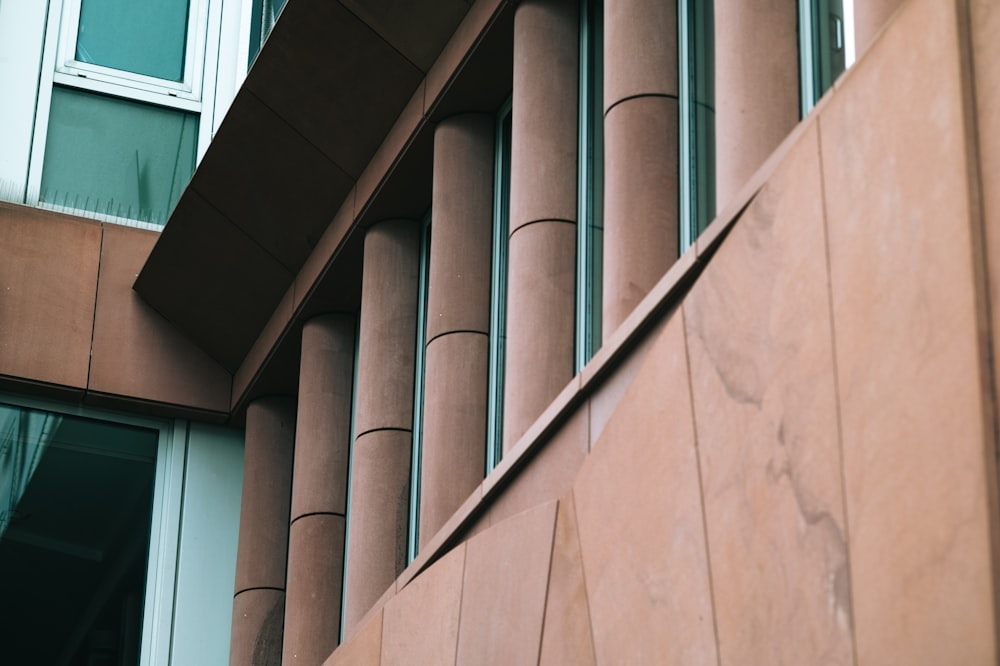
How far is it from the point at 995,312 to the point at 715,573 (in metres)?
1.64

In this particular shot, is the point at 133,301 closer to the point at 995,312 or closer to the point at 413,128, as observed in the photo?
the point at 413,128

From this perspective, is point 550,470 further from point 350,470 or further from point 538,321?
point 350,470

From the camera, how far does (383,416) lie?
12664mm

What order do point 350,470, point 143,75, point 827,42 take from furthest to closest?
1. point 143,75
2. point 350,470
3. point 827,42

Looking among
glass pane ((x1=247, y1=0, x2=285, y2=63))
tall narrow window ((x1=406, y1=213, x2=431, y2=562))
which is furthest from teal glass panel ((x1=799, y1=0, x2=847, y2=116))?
glass pane ((x1=247, y1=0, x2=285, y2=63))

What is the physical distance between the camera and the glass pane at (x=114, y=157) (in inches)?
635

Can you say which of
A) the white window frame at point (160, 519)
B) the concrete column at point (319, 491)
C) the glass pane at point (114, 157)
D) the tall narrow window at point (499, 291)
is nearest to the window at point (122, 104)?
the glass pane at point (114, 157)

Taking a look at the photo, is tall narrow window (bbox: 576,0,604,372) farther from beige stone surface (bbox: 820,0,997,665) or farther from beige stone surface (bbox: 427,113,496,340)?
beige stone surface (bbox: 820,0,997,665)

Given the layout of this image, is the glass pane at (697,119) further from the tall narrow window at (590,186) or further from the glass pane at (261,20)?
the glass pane at (261,20)

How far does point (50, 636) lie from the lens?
1494cm

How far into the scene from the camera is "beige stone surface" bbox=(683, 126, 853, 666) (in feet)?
17.0

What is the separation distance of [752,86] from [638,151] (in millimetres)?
1278

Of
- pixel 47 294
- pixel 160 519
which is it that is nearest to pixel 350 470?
pixel 160 519

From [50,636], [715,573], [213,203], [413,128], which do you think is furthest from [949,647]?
[50,636]
